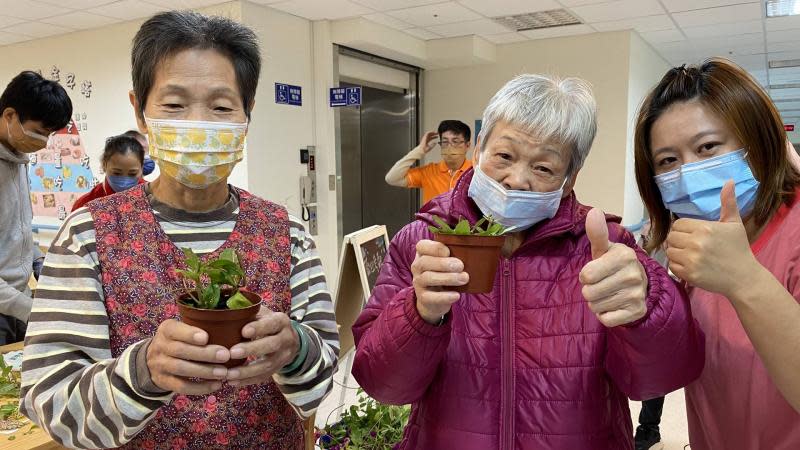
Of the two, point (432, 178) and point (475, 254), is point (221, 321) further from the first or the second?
point (432, 178)

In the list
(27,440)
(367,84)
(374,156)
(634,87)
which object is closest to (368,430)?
(27,440)

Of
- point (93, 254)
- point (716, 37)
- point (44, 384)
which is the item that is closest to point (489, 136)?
point (93, 254)

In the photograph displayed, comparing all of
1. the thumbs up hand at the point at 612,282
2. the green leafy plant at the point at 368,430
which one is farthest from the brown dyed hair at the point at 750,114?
the green leafy plant at the point at 368,430

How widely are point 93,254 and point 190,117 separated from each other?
1.06 ft

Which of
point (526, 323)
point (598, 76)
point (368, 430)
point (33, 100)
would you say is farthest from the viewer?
point (598, 76)

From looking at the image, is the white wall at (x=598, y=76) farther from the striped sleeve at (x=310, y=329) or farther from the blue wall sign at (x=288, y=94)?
the striped sleeve at (x=310, y=329)

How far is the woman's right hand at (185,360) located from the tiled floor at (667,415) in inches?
95.3

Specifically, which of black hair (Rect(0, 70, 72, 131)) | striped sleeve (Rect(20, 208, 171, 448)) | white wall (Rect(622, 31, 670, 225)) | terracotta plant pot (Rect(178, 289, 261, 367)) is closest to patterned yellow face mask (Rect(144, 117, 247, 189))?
striped sleeve (Rect(20, 208, 171, 448))

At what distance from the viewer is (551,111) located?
3.91 feet

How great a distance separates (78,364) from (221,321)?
1.16 feet

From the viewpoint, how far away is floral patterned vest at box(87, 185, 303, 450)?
1018mm

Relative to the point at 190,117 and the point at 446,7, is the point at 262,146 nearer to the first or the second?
the point at 446,7

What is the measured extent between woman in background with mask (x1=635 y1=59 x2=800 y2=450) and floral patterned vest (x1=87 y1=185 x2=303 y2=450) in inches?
31.0

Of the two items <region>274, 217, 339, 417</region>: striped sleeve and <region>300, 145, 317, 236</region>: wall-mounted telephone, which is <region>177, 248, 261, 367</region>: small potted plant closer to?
<region>274, 217, 339, 417</region>: striped sleeve
